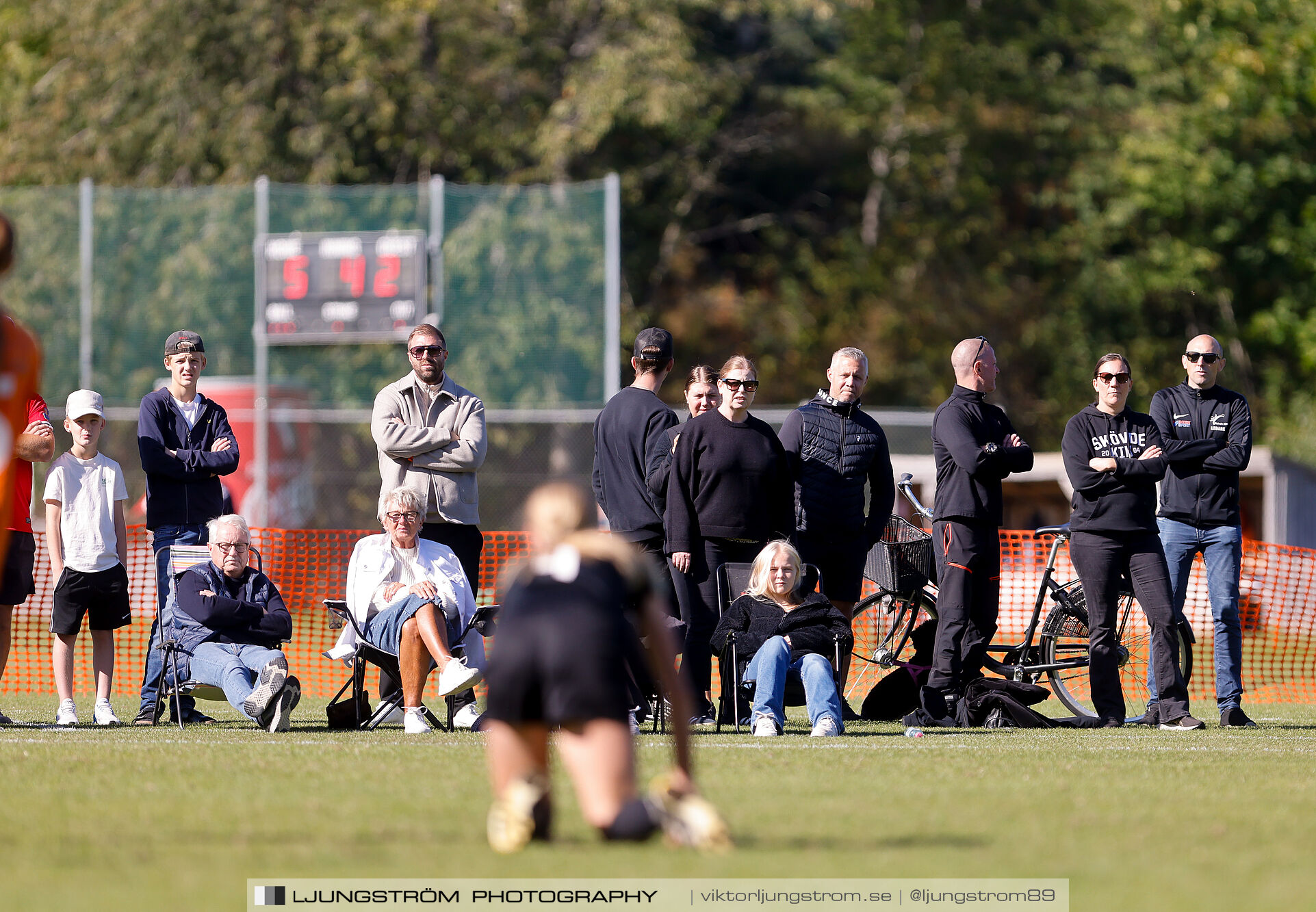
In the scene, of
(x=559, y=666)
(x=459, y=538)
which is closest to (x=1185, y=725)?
(x=459, y=538)

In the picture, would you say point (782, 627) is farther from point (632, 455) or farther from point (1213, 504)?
point (1213, 504)

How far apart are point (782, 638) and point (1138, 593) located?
196 centimetres

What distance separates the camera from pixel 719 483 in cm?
935

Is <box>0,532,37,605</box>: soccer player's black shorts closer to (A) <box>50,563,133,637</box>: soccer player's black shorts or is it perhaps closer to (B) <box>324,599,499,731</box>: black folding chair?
(A) <box>50,563,133,637</box>: soccer player's black shorts

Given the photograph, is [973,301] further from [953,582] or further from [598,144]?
[953,582]

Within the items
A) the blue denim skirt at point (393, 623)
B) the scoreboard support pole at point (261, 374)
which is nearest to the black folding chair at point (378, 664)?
the blue denim skirt at point (393, 623)

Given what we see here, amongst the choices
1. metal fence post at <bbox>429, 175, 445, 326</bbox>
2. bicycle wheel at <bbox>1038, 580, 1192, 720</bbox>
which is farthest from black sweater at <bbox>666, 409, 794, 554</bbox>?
metal fence post at <bbox>429, 175, 445, 326</bbox>

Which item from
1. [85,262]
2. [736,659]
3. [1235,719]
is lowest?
[1235,719]

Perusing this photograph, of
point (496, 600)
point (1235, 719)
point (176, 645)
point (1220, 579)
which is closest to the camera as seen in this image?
point (176, 645)

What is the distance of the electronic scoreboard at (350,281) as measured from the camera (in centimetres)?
2230

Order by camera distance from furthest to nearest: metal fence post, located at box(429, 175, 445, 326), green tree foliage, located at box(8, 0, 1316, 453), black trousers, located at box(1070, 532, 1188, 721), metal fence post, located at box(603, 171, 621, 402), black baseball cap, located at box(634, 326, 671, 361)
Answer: green tree foliage, located at box(8, 0, 1316, 453)
metal fence post, located at box(429, 175, 445, 326)
metal fence post, located at box(603, 171, 621, 402)
black baseball cap, located at box(634, 326, 671, 361)
black trousers, located at box(1070, 532, 1188, 721)

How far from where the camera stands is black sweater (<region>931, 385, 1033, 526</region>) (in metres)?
9.41

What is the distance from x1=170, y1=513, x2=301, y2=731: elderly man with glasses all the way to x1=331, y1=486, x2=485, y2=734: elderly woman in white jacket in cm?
39

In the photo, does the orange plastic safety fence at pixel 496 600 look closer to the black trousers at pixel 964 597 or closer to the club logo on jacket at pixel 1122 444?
the black trousers at pixel 964 597
